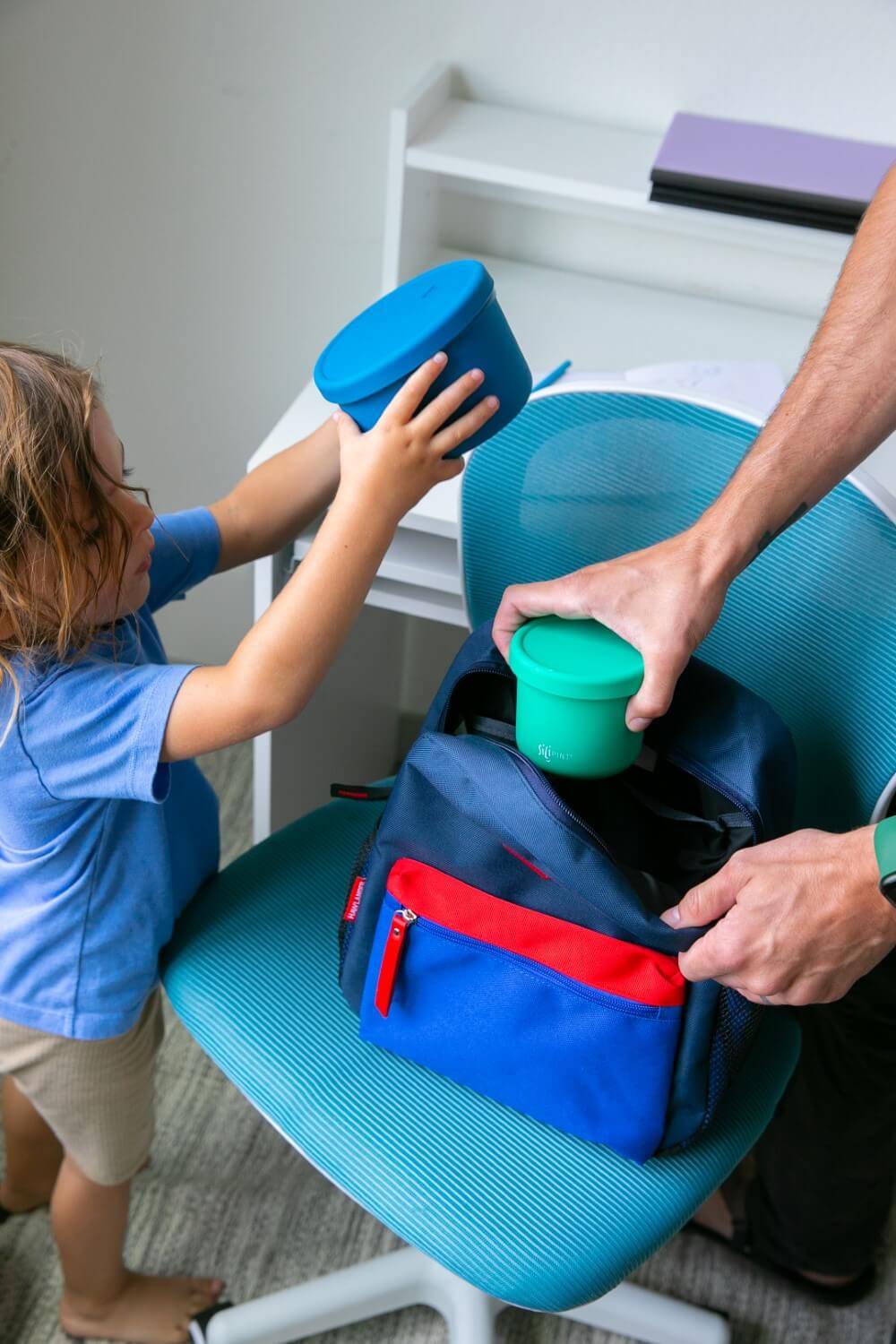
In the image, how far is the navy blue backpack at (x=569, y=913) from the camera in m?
0.87

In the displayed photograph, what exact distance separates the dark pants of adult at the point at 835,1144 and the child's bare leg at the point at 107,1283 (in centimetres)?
64

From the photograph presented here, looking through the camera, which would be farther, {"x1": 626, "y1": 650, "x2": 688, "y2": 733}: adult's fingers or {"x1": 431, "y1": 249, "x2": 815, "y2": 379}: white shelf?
{"x1": 431, "y1": 249, "x2": 815, "y2": 379}: white shelf

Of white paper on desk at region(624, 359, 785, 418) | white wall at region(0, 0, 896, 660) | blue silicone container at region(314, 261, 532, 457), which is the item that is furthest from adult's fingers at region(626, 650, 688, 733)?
white wall at region(0, 0, 896, 660)

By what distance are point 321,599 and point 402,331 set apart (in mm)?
192

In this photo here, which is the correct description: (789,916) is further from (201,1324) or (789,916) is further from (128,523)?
(201,1324)

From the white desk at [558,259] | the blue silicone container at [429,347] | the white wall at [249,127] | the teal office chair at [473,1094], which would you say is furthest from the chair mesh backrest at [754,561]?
the white wall at [249,127]

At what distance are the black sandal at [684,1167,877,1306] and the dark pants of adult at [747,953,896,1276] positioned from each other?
0.04ft

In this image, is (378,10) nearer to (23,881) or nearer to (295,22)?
(295,22)

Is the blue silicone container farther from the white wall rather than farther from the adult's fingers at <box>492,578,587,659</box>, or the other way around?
the white wall

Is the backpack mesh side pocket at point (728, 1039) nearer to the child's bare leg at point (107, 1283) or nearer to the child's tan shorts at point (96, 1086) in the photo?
the child's tan shorts at point (96, 1086)

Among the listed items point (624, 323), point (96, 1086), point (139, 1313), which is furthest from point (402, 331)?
point (139, 1313)

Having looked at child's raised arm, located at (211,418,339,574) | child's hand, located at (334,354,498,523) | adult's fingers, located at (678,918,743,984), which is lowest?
adult's fingers, located at (678,918,743,984)

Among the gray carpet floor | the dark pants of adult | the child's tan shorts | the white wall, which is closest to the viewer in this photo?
the child's tan shorts

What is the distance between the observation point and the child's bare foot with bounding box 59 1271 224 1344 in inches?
51.3
